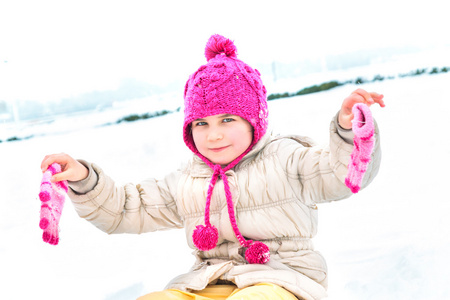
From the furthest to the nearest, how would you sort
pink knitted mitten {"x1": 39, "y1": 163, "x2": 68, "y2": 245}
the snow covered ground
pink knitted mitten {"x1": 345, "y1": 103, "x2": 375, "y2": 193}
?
the snow covered ground → pink knitted mitten {"x1": 39, "y1": 163, "x2": 68, "y2": 245} → pink knitted mitten {"x1": 345, "y1": 103, "x2": 375, "y2": 193}

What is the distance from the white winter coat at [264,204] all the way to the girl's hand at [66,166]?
1.1 inches

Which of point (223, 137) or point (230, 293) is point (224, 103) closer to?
point (223, 137)

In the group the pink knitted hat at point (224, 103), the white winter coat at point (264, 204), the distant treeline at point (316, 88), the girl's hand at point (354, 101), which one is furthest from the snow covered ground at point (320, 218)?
the girl's hand at point (354, 101)

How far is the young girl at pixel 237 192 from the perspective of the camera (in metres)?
1.03

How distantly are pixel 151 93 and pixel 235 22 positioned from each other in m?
0.39

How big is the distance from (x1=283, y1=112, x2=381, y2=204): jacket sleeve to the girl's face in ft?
0.31

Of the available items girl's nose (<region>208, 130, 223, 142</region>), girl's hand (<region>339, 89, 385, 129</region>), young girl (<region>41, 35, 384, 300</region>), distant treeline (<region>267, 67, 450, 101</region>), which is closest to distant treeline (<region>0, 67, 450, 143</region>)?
distant treeline (<region>267, 67, 450, 101</region>)

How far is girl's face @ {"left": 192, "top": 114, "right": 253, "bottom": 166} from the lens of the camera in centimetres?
110

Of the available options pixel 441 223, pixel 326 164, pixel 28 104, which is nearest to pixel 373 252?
pixel 441 223

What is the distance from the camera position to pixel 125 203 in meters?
1.21

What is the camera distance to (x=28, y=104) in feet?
6.00

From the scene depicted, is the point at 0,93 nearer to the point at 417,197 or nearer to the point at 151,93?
the point at 151,93

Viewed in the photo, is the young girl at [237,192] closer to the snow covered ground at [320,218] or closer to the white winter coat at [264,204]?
the white winter coat at [264,204]

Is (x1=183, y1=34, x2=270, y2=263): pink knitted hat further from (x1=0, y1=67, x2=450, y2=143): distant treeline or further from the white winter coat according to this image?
(x1=0, y1=67, x2=450, y2=143): distant treeline
